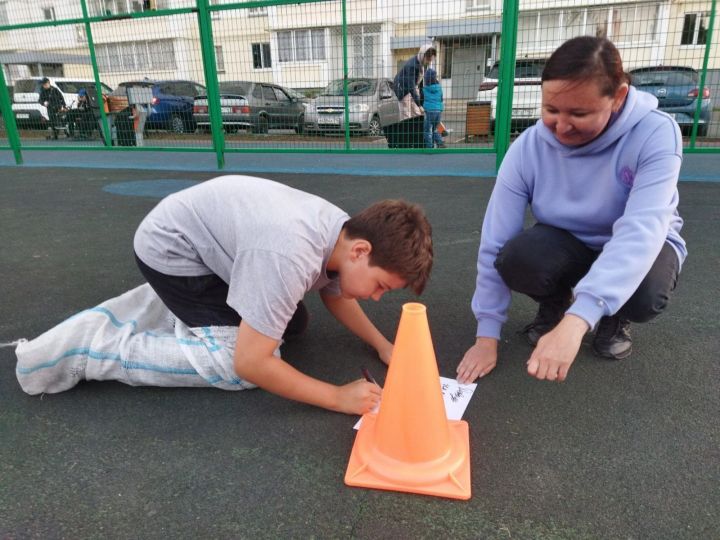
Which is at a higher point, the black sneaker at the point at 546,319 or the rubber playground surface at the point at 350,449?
the black sneaker at the point at 546,319

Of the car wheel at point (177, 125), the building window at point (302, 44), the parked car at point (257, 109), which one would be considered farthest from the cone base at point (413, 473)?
the car wheel at point (177, 125)

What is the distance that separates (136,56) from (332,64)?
10.5 ft

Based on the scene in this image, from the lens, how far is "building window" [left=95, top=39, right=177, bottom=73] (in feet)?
23.8

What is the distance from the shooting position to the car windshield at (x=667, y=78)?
5.67m

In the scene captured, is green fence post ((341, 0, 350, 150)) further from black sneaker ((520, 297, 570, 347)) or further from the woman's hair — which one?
the woman's hair

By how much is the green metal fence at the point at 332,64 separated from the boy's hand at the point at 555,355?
466 centimetres

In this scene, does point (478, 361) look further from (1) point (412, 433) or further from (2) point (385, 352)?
(1) point (412, 433)

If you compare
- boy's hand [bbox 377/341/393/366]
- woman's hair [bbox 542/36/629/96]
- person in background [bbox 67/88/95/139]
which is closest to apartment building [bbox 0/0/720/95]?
person in background [bbox 67/88/95/139]

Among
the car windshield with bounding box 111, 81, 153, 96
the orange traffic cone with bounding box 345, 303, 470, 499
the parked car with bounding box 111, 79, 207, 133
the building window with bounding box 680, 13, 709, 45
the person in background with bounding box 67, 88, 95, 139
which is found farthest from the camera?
the person in background with bounding box 67, 88, 95, 139

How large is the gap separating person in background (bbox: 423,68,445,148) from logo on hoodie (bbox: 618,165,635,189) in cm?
504

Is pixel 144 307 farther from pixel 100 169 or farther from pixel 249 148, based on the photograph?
pixel 100 169

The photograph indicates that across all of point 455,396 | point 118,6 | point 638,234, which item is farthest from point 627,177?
point 118,6

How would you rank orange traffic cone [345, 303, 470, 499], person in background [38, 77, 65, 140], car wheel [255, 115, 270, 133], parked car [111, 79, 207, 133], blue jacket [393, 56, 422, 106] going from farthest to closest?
person in background [38, 77, 65, 140], parked car [111, 79, 207, 133], car wheel [255, 115, 270, 133], blue jacket [393, 56, 422, 106], orange traffic cone [345, 303, 470, 499]

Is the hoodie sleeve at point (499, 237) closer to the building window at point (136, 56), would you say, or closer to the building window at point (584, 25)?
the building window at point (584, 25)
